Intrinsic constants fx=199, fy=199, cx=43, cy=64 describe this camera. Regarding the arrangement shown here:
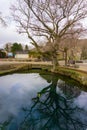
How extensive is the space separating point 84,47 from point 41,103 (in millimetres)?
42987

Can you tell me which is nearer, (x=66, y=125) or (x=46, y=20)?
(x=66, y=125)

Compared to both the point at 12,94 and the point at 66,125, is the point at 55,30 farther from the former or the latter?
the point at 66,125

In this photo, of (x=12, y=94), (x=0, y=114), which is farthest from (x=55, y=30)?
(x=0, y=114)

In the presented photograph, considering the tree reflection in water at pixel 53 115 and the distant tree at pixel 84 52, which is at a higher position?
the distant tree at pixel 84 52

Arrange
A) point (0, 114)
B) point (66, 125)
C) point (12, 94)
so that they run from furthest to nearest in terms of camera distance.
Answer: point (12, 94) → point (0, 114) → point (66, 125)

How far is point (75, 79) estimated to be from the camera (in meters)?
19.8

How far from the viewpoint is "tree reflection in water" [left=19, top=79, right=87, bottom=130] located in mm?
7883

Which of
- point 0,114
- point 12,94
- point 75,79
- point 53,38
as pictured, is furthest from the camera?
point 53,38

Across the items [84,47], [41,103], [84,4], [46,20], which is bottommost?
[41,103]

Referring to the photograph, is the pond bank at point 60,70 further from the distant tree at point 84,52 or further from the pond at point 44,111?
the distant tree at point 84,52

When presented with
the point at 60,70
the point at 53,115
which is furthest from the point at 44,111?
the point at 60,70

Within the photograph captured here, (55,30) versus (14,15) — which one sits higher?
(14,15)

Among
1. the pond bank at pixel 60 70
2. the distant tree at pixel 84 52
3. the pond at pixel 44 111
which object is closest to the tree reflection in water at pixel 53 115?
the pond at pixel 44 111

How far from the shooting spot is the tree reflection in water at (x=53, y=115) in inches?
310
